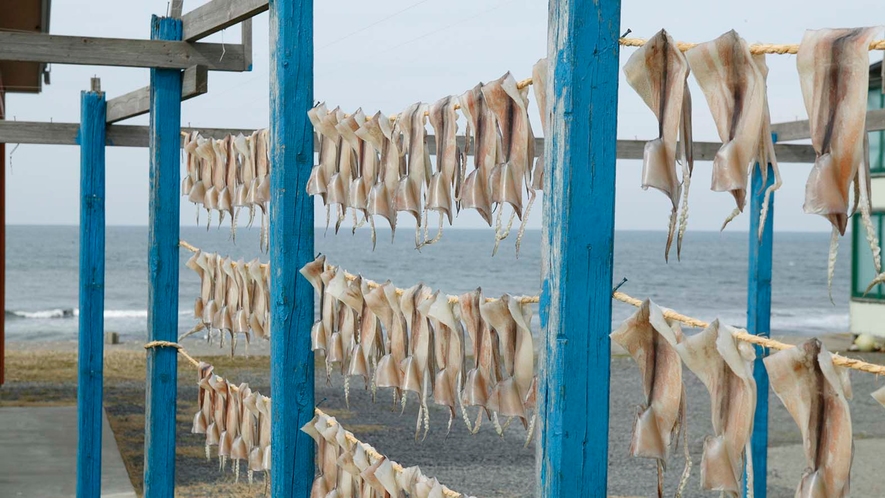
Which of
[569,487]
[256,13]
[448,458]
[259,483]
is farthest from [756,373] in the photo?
[569,487]

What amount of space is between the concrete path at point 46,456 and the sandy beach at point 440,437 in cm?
17

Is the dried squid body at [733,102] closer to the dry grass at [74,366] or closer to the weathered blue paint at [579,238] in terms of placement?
Result: the weathered blue paint at [579,238]

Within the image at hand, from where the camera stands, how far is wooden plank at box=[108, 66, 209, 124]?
426 cm

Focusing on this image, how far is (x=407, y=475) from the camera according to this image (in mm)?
2377

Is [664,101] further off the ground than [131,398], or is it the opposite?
[664,101]

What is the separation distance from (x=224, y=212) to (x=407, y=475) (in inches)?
75.0

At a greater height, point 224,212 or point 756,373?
point 224,212

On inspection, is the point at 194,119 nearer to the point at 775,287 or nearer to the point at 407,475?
the point at 407,475

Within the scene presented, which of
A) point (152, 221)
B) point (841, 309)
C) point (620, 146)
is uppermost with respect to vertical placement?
point (620, 146)

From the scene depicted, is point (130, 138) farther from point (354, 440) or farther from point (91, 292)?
point (354, 440)

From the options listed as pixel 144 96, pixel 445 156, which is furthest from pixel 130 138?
pixel 445 156

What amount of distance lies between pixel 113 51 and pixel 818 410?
354 cm

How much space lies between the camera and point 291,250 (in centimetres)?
296

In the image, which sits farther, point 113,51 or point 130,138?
point 130,138
